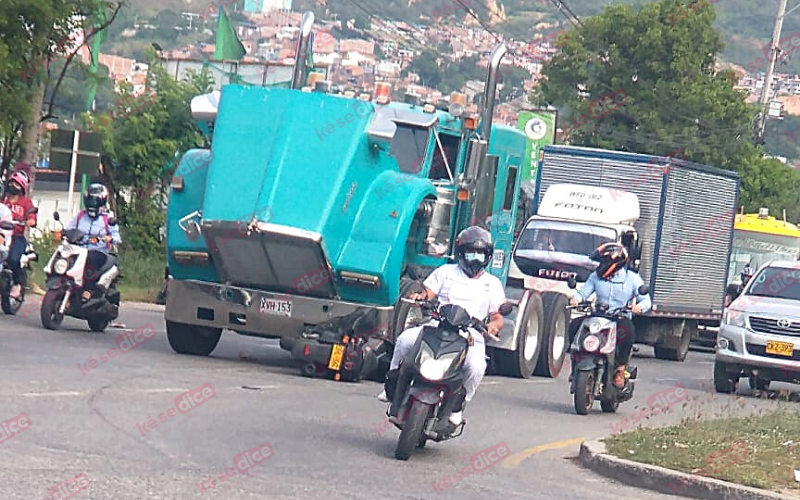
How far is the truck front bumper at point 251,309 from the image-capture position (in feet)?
50.2

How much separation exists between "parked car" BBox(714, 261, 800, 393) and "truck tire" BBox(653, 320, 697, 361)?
715cm

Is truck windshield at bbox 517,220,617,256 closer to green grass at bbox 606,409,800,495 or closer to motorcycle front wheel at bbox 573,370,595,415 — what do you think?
motorcycle front wheel at bbox 573,370,595,415

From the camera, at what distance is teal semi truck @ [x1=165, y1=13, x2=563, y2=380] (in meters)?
15.0

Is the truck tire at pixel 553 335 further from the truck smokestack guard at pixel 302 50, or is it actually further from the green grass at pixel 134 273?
the green grass at pixel 134 273

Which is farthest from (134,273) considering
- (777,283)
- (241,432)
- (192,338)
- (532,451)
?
(241,432)

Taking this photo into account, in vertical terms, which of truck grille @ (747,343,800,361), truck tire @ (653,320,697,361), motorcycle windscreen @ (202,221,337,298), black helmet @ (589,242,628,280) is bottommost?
truck tire @ (653,320,697,361)

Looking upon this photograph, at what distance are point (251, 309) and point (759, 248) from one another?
23.8 m

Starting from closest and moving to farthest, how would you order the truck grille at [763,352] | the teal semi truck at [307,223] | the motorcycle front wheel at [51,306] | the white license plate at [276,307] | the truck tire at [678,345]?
the teal semi truck at [307,223]
the white license plate at [276,307]
the motorcycle front wheel at [51,306]
the truck grille at [763,352]
the truck tire at [678,345]

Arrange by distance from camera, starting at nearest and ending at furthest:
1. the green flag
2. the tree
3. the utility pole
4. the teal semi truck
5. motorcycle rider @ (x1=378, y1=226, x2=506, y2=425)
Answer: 1. motorcycle rider @ (x1=378, y1=226, x2=506, y2=425)
2. the teal semi truck
3. the green flag
4. the tree
5. the utility pole

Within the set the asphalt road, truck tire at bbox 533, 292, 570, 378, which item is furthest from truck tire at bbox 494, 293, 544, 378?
the asphalt road

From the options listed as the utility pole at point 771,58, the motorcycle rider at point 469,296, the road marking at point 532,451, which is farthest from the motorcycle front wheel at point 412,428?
the utility pole at point 771,58

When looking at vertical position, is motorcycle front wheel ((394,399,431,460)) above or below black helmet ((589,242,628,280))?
below

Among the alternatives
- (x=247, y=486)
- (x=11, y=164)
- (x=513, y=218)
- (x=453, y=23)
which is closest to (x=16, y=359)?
(x=247, y=486)

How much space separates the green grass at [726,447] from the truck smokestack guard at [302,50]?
241 inches
